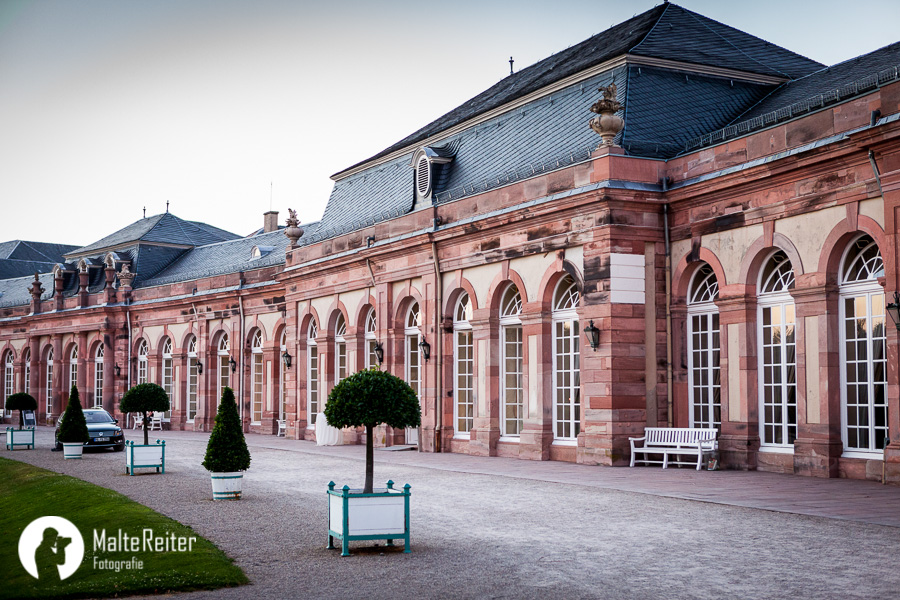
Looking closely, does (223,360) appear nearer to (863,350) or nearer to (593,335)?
(593,335)

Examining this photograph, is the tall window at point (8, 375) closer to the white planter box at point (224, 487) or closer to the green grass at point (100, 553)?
the green grass at point (100, 553)

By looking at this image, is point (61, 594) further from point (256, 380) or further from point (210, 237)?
point (210, 237)

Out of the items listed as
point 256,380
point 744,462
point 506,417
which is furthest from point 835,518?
point 256,380

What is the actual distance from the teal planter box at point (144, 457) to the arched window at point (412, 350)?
32.0 ft

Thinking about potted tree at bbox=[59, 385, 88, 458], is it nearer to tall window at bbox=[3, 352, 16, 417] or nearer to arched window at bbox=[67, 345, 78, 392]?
arched window at bbox=[67, 345, 78, 392]

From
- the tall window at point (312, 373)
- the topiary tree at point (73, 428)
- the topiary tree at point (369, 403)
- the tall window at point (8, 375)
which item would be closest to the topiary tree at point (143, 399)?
the topiary tree at point (73, 428)

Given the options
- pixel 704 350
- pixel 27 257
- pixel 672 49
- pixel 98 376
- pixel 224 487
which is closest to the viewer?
pixel 224 487

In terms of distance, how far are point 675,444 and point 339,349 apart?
52.7ft

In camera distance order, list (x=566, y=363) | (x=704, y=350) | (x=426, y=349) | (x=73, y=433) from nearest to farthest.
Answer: (x=704, y=350), (x=566, y=363), (x=73, y=433), (x=426, y=349)

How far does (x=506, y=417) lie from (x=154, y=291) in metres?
28.5

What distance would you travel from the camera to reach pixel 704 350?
70.6 feet

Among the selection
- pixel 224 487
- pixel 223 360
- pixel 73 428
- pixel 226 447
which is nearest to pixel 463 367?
pixel 73 428

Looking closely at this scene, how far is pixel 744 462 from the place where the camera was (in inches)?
781

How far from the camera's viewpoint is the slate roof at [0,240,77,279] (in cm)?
7019
